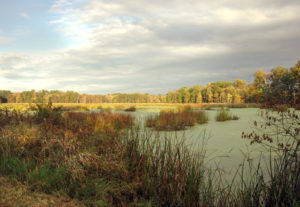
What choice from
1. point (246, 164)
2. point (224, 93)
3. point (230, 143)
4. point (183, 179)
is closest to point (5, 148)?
point (183, 179)

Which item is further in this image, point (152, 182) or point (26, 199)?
point (152, 182)

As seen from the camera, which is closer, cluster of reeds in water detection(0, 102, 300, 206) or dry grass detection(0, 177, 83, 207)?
dry grass detection(0, 177, 83, 207)

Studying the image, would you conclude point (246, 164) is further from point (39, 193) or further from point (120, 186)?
point (39, 193)

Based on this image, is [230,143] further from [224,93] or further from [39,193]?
[224,93]

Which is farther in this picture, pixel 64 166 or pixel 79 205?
pixel 64 166

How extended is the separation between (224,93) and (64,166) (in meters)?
45.8

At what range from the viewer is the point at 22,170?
7.72ft

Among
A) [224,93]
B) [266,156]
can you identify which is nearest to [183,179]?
[266,156]

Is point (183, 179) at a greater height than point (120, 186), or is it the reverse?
point (183, 179)

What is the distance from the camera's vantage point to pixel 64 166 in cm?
247

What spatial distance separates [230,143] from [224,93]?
43081mm

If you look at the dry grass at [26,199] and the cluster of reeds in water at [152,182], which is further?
the cluster of reeds in water at [152,182]

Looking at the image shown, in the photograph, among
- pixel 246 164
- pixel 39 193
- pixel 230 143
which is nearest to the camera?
pixel 39 193

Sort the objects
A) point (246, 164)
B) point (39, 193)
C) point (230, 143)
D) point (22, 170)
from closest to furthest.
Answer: point (39, 193) → point (22, 170) → point (246, 164) → point (230, 143)
